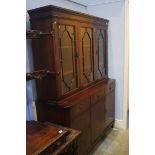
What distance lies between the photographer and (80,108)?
218 centimetres

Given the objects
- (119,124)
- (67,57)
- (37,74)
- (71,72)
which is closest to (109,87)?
(119,124)

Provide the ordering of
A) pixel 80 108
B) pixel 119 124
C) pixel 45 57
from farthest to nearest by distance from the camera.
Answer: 1. pixel 119 124
2. pixel 80 108
3. pixel 45 57

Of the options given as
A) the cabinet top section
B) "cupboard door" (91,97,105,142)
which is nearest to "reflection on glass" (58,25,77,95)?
the cabinet top section

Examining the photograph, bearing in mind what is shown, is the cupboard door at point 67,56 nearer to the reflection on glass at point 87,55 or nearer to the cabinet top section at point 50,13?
the cabinet top section at point 50,13

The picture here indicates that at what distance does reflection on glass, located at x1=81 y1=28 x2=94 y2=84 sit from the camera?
252 centimetres

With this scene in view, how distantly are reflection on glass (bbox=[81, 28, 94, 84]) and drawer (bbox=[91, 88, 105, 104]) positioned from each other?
221 millimetres

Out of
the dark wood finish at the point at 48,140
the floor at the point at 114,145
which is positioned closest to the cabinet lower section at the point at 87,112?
the floor at the point at 114,145

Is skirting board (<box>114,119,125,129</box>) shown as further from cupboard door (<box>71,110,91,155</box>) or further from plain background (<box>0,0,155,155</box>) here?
plain background (<box>0,0,155,155</box>)

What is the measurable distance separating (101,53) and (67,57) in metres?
1.00
